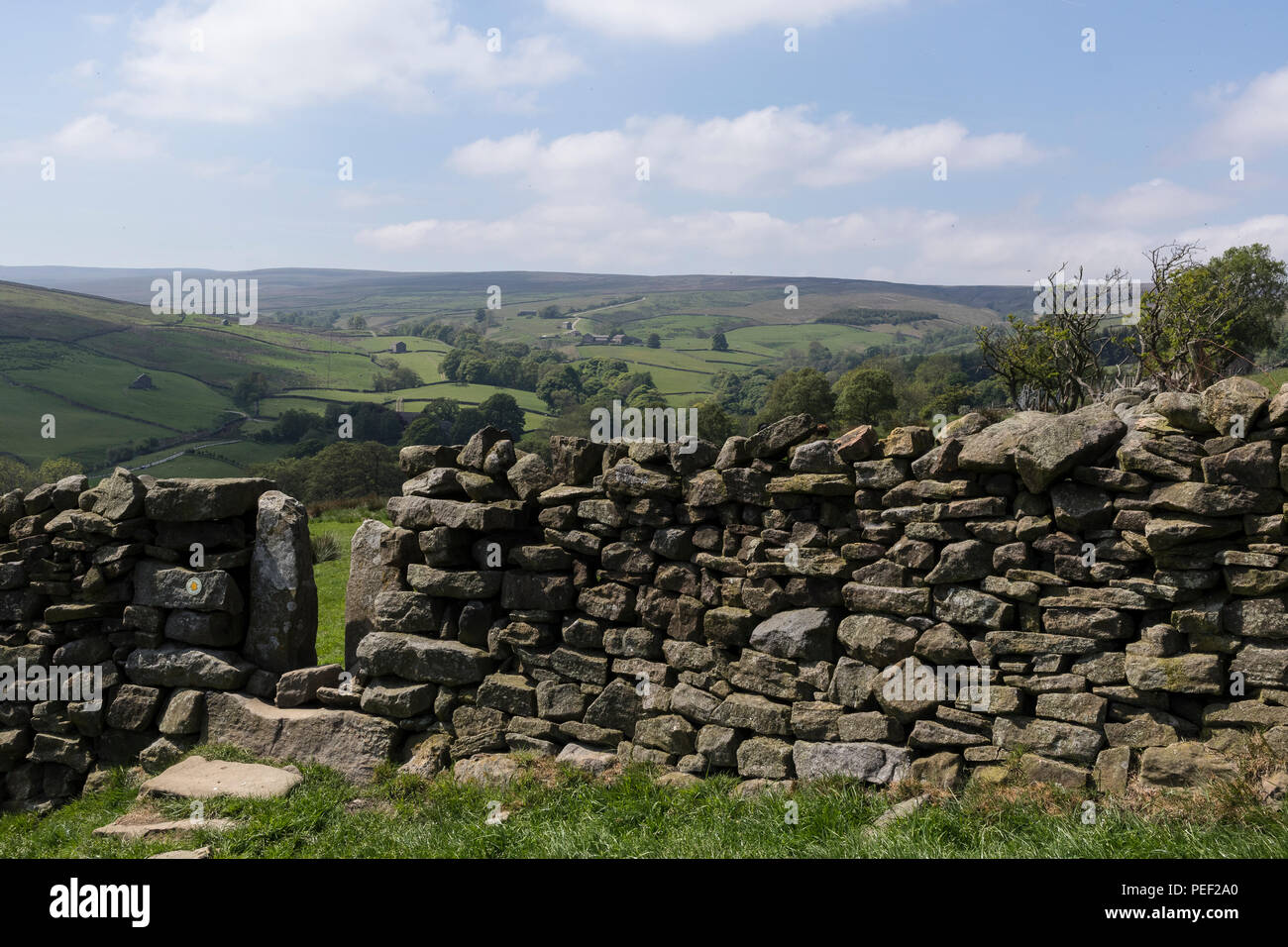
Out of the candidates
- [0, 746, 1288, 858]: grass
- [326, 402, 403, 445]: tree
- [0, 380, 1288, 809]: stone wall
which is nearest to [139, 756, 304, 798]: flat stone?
[0, 746, 1288, 858]: grass

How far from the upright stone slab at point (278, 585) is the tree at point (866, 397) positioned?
33532 millimetres

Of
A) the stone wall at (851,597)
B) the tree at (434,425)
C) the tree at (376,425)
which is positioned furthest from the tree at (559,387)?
the stone wall at (851,597)

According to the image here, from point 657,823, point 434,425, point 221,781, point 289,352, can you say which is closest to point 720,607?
point 657,823

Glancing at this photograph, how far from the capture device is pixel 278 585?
30.3ft

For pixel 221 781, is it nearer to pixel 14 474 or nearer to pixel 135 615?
pixel 135 615

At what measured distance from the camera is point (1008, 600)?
659 cm

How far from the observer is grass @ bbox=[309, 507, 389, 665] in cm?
1351

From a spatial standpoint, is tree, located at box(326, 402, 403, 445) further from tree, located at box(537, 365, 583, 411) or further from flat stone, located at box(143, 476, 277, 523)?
flat stone, located at box(143, 476, 277, 523)

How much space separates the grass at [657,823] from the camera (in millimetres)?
5426

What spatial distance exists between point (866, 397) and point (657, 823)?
124ft

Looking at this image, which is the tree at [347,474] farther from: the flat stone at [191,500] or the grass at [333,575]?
the flat stone at [191,500]

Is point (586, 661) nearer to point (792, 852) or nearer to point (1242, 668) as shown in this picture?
point (792, 852)

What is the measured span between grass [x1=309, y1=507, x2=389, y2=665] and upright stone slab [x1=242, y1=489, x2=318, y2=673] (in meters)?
1.17

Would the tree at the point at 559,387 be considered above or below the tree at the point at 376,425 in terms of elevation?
above
